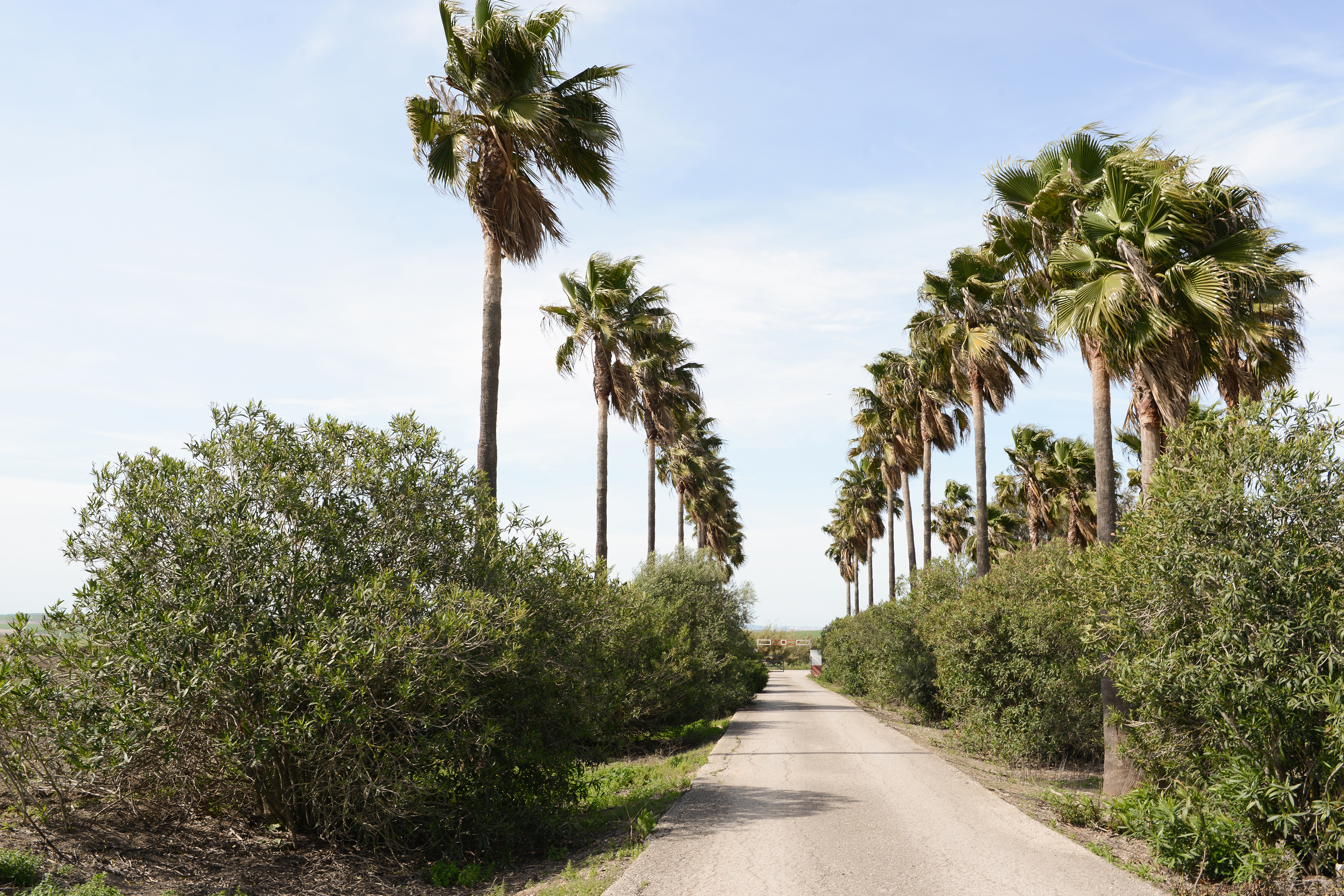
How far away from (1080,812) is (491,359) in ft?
31.9

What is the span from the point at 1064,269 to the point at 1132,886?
27.6ft

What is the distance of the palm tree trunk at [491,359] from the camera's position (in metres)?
11.2

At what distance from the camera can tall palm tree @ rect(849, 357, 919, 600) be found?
28.9 m

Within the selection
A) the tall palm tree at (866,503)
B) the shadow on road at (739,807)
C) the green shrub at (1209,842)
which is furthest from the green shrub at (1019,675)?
the tall palm tree at (866,503)

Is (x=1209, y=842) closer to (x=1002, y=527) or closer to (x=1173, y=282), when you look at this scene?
(x=1173, y=282)

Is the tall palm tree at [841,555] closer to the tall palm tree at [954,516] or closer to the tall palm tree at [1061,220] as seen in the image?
the tall palm tree at [954,516]

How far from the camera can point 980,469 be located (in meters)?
20.7

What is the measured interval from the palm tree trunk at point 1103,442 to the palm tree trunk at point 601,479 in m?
10.8

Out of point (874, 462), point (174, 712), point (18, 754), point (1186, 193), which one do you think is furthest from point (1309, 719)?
point (874, 462)

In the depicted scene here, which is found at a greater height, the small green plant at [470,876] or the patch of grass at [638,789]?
the small green plant at [470,876]

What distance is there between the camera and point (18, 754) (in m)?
6.60

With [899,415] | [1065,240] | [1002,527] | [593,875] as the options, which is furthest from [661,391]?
[1002,527]

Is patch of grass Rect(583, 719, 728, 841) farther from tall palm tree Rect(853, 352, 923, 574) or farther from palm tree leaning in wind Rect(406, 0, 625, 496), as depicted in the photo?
tall palm tree Rect(853, 352, 923, 574)

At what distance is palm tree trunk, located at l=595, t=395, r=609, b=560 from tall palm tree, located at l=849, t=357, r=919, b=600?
1138cm
